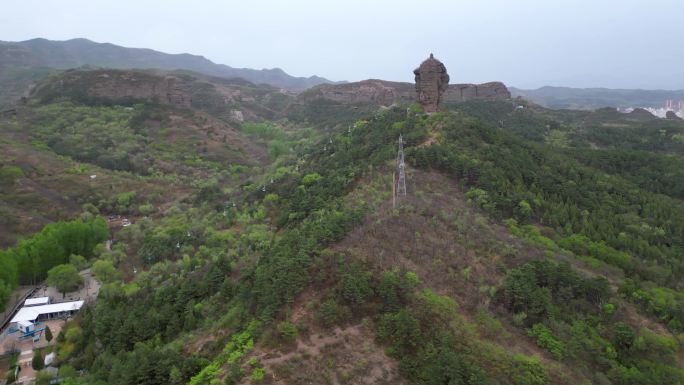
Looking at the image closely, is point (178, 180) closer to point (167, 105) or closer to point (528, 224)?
point (167, 105)

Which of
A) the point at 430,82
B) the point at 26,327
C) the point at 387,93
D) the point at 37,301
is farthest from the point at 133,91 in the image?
the point at 26,327

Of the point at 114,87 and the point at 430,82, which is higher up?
the point at 114,87

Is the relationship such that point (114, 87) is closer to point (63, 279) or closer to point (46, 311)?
point (63, 279)

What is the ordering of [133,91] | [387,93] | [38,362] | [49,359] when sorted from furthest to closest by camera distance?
[387,93], [133,91], [49,359], [38,362]

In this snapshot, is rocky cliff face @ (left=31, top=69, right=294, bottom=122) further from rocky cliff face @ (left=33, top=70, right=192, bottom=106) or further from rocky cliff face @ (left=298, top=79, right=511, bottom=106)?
rocky cliff face @ (left=298, top=79, right=511, bottom=106)

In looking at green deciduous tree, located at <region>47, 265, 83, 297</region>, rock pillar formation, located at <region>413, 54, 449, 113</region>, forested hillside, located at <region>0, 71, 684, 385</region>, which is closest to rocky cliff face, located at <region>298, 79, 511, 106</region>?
rock pillar formation, located at <region>413, 54, 449, 113</region>

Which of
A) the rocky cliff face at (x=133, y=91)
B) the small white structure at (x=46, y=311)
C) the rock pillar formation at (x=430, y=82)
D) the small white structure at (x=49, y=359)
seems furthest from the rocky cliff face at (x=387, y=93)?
the small white structure at (x=49, y=359)

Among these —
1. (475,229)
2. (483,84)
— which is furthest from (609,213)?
(483,84)
